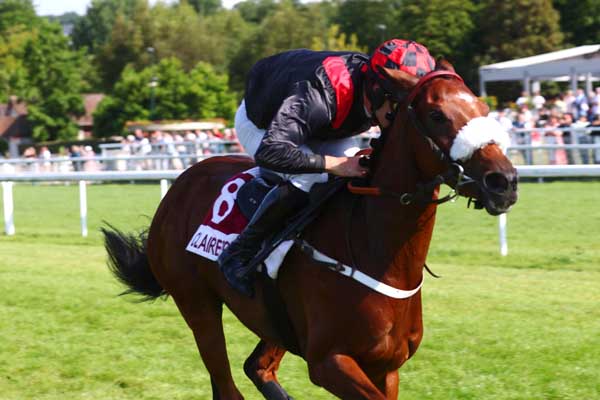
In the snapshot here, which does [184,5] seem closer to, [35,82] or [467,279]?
[35,82]

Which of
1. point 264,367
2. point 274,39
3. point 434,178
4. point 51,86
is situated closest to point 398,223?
point 434,178

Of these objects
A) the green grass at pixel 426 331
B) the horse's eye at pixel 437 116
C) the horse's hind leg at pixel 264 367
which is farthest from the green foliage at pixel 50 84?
the horse's eye at pixel 437 116

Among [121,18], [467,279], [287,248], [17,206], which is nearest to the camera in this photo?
[287,248]

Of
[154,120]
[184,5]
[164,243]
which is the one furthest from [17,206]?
[184,5]

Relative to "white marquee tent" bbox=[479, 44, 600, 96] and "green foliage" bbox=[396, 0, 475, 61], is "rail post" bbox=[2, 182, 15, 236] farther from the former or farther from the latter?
"green foliage" bbox=[396, 0, 475, 61]

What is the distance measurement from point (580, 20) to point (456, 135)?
168ft

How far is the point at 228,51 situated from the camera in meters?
85.4

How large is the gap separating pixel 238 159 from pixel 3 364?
1975 millimetres

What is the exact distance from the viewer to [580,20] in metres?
51.5

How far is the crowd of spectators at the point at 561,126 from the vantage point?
15725mm

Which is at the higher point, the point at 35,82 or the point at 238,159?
the point at 238,159

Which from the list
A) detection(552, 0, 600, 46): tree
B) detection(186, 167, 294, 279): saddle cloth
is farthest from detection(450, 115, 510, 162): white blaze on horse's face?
detection(552, 0, 600, 46): tree

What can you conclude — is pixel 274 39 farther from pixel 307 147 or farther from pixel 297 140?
pixel 297 140

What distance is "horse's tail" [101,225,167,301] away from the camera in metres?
5.39
